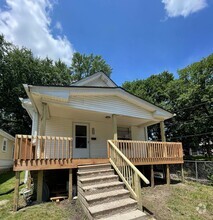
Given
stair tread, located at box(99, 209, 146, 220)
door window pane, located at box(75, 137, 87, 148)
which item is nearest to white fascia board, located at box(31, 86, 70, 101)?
door window pane, located at box(75, 137, 87, 148)

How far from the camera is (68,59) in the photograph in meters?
28.6

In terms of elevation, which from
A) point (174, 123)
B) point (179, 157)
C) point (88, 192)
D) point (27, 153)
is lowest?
point (88, 192)

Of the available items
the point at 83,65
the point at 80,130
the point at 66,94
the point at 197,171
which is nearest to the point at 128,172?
the point at 66,94

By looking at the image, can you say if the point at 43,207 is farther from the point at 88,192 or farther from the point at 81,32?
the point at 81,32

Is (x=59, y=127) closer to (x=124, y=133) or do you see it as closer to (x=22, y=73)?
(x=124, y=133)

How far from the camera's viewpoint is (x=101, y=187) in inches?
199

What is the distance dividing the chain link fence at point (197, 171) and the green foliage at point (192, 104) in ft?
21.4

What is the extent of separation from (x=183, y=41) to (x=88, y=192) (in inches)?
625

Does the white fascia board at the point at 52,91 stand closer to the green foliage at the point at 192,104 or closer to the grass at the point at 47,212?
the grass at the point at 47,212

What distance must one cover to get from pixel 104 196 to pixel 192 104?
16.4 meters

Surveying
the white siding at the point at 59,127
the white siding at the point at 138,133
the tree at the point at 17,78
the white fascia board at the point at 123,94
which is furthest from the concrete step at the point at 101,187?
the tree at the point at 17,78

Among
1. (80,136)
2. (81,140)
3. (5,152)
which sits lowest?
(5,152)

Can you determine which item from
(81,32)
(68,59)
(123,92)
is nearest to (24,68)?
(68,59)

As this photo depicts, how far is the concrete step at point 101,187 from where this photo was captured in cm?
486
